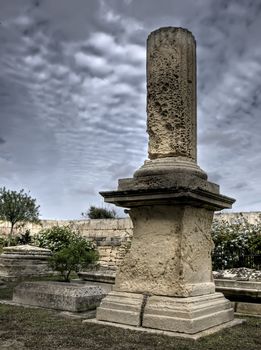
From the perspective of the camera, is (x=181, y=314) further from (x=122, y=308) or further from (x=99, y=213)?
(x=99, y=213)

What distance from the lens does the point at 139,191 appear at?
203 inches

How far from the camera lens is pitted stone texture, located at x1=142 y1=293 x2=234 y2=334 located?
4645mm

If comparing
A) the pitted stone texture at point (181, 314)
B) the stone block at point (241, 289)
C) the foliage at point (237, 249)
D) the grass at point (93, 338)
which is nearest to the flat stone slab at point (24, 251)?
the foliage at point (237, 249)

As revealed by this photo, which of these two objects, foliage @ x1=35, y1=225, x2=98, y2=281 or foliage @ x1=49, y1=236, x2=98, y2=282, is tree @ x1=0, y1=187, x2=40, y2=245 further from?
foliage @ x1=49, y1=236, x2=98, y2=282

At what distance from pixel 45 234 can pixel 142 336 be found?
14.7m

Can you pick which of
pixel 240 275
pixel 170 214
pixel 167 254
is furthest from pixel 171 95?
pixel 240 275

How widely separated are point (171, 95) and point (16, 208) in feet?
57.2

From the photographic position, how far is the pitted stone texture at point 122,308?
4.97 m

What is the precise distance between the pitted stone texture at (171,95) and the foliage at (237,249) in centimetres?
592

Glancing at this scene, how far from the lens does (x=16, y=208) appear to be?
71.1 feet

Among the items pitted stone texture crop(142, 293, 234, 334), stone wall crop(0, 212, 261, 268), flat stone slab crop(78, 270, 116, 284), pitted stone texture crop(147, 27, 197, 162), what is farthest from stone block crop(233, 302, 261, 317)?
stone wall crop(0, 212, 261, 268)

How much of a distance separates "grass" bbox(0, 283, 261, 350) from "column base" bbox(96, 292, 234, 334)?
0.65 feet

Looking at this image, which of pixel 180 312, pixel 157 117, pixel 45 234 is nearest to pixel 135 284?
pixel 180 312

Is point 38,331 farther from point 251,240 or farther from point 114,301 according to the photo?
point 251,240
